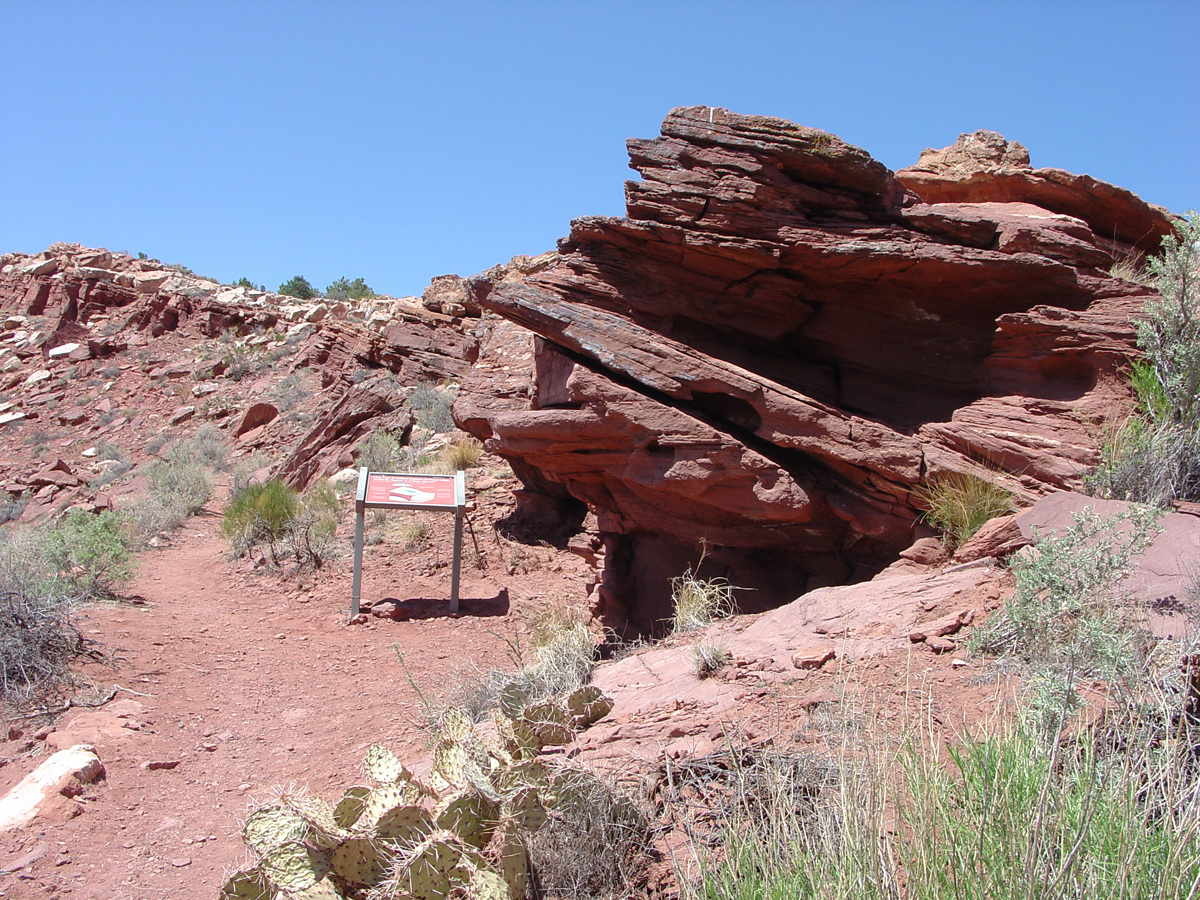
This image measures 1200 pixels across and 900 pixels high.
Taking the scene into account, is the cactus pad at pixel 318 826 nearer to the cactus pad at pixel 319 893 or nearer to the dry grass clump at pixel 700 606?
the cactus pad at pixel 319 893

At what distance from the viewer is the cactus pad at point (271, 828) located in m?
3.20

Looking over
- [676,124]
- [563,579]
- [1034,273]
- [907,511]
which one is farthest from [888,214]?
[563,579]

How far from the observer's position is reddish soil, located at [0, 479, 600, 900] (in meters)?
4.37

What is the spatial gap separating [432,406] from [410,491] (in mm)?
6742

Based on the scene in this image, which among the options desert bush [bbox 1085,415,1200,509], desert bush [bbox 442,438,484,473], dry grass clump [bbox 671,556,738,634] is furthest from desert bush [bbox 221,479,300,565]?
desert bush [bbox 1085,415,1200,509]

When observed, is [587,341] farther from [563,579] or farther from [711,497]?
[563,579]

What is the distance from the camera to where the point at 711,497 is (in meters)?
7.31

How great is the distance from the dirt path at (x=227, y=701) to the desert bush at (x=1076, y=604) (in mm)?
3725

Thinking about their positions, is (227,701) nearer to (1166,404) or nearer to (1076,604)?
(1076,604)

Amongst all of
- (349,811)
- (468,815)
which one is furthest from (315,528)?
(468,815)

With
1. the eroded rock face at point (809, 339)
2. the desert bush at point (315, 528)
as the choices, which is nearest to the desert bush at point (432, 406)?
the desert bush at point (315, 528)

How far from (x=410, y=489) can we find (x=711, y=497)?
413cm

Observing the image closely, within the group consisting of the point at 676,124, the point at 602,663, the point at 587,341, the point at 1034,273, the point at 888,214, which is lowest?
the point at 602,663

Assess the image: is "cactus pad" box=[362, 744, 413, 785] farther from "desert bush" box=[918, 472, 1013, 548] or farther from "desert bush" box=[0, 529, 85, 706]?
"desert bush" box=[918, 472, 1013, 548]
